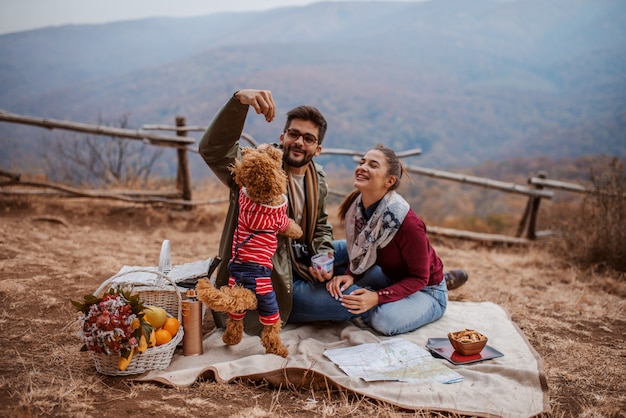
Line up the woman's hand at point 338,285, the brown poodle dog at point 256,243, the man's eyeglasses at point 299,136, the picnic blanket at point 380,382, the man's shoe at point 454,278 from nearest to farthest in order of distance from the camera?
the picnic blanket at point 380,382
the brown poodle dog at point 256,243
the man's eyeglasses at point 299,136
the woman's hand at point 338,285
the man's shoe at point 454,278

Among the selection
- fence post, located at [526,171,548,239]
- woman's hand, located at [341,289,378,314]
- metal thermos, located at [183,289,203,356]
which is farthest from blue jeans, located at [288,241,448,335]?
fence post, located at [526,171,548,239]

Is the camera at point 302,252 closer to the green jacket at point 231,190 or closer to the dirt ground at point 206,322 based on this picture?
the green jacket at point 231,190

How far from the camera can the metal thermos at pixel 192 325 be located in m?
2.55

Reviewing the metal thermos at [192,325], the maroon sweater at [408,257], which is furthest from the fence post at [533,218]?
the metal thermos at [192,325]

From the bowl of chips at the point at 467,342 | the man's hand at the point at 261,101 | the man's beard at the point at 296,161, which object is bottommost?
the bowl of chips at the point at 467,342

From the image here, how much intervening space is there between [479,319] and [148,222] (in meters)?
4.54

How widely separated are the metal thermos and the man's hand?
1.10 metres

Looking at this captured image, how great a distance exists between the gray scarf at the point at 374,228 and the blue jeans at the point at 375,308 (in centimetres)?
20

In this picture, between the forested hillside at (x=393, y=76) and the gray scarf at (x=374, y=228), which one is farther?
the forested hillside at (x=393, y=76)

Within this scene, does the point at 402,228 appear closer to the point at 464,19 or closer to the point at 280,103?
the point at 280,103

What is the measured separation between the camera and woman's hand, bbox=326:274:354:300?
2.91 m

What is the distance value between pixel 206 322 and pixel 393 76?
183 ft

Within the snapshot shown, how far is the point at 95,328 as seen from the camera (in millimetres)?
2100

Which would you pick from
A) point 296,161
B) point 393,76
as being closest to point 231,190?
point 296,161
